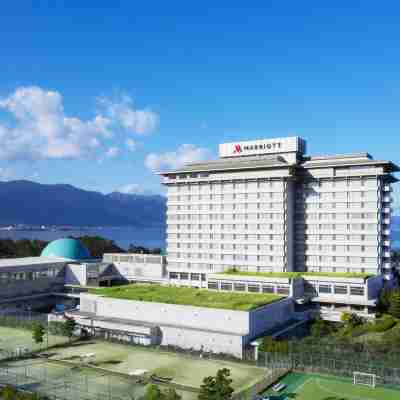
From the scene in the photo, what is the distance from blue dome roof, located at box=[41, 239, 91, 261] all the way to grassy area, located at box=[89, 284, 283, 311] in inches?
1229

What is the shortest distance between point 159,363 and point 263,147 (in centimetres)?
5611

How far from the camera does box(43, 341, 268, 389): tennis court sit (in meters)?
50.8

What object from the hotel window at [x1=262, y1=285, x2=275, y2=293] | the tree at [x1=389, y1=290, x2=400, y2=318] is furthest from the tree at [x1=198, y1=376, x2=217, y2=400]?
the tree at [x1=389, y1=290, x2=400, y2=318]

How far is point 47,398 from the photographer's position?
138 feet

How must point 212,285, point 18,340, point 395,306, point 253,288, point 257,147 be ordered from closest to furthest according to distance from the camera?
1. point 18,340
2. point 395,306
3. point 253,288
4. point 212,285
5. point 257,147

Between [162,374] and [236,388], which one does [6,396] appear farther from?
[236,388]

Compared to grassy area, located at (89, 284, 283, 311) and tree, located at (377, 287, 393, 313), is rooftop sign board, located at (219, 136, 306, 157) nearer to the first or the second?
tree, located at (377, 287, 393, 313)

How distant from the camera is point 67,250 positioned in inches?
4343

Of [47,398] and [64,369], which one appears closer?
[47,398]

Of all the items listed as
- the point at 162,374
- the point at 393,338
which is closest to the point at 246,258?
the point at 393,338

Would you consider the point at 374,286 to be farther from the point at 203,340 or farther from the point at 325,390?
the point at 325,390

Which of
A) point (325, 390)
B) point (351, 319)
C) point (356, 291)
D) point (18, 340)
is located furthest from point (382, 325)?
point (18, 340)

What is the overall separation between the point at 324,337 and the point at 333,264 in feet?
89.0

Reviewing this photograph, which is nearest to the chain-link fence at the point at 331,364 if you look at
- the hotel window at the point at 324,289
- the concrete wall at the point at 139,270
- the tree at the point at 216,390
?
the tree at the point at 216,390
